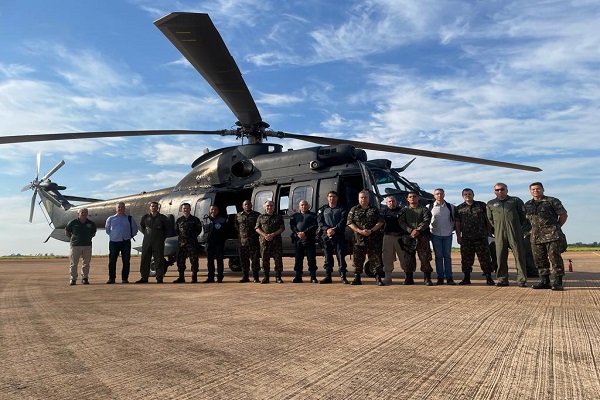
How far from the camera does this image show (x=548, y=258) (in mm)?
6246

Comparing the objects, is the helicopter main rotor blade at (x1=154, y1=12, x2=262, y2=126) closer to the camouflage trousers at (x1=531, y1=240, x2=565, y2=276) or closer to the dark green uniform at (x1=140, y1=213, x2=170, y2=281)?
the dark green uniform at (x1=140, y1=213, x2=170, y2=281)

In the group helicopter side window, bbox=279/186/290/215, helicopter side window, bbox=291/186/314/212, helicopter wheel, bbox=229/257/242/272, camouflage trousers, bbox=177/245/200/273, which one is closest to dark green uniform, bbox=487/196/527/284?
helicopter side window, bbox=291/186/314/212

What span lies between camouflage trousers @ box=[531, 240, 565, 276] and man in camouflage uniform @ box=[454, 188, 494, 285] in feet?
2.76

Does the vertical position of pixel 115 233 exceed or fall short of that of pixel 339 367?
it exceeds it

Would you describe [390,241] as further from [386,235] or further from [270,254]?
[270,254]

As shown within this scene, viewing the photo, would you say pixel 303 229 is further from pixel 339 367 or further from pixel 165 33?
pixel 339 367

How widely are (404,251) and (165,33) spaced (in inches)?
200

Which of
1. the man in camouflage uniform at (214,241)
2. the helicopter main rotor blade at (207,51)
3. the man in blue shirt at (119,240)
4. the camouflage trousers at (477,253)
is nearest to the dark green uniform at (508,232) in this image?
the camouflage trousers at (477,253)

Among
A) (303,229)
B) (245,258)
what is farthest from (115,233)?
(303,229)

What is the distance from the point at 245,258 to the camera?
27.7 feet

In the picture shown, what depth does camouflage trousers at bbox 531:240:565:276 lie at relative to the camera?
601 centimetres

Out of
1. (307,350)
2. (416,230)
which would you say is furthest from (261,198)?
(307,350)

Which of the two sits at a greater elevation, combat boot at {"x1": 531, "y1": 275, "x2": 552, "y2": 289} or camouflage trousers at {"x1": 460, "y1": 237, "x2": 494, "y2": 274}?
camouflage trousers at {"x1": 460, "y1": 237, "x2": 494, "y2": 274}

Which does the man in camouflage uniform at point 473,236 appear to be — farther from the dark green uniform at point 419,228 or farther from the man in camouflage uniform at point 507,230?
the dark green uniform at point 419,228
